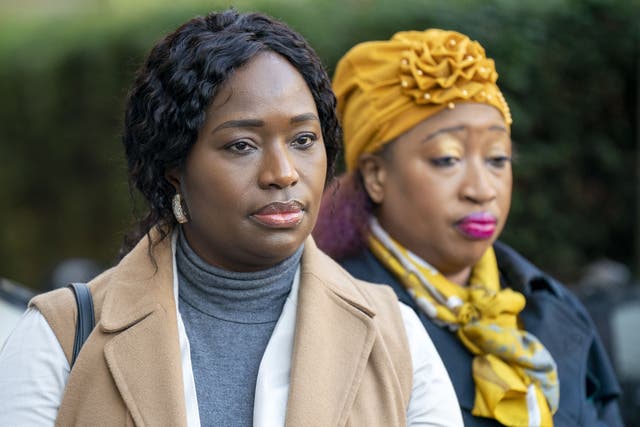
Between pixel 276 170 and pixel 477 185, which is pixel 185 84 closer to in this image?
pixel 276 170

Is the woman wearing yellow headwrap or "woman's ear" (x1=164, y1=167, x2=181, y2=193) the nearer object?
"woman's ear" (x1=164, y1=167, x2=181, y2=193)

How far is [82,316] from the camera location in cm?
238

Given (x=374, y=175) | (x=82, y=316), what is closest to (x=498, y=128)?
(x=374, y=175)

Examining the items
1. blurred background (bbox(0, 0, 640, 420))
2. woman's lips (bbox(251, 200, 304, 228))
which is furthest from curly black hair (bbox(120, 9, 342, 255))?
blurred background (bbox(0, 0, 640, 420))

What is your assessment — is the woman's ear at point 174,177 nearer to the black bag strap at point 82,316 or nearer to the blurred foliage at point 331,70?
the black bag strap at point 82,316

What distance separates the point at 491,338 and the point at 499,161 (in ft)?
1.92

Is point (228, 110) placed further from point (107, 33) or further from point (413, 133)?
point (107, 33)

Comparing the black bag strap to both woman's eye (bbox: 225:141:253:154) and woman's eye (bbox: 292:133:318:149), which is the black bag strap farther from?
woman's eye (bbox: 292:133:318:149)

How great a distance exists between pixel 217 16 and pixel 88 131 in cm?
526

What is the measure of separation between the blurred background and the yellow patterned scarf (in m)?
2.02

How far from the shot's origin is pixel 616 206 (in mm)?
7102

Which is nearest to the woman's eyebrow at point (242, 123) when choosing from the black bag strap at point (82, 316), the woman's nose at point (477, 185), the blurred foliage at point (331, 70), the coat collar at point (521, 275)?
the black bag strap at point (82, 316)

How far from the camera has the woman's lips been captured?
7.84 ft

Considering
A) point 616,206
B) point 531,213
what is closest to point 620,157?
point 616,206
